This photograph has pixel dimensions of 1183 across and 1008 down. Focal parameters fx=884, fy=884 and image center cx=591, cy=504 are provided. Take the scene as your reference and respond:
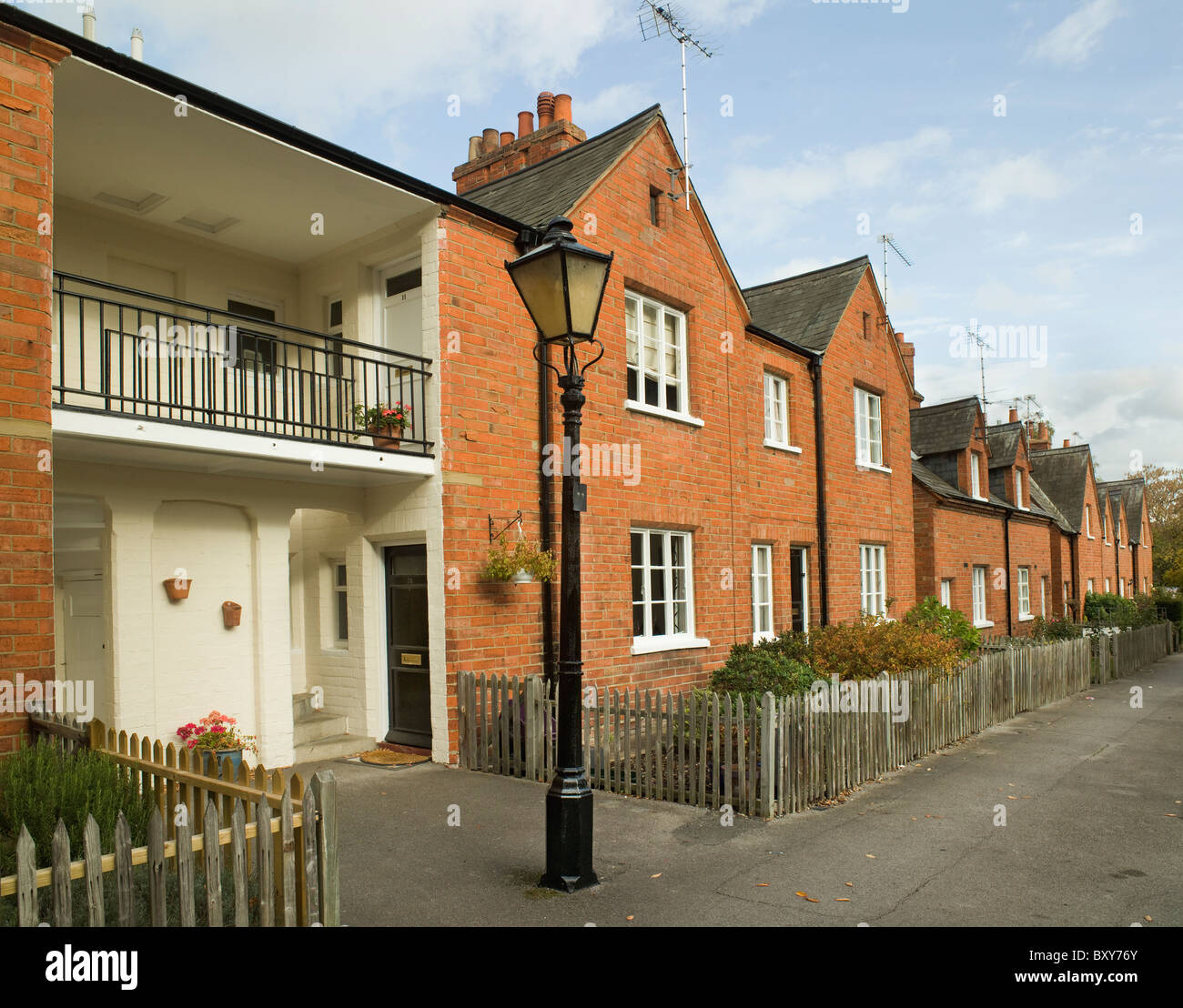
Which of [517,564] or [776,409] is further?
[776,409]

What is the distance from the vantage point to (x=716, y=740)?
835 cm

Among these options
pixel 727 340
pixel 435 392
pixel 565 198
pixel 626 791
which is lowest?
pixel 626 791

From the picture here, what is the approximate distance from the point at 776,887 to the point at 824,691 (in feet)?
10.8

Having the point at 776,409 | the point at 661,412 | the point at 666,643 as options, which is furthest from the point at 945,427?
the point at 666,643

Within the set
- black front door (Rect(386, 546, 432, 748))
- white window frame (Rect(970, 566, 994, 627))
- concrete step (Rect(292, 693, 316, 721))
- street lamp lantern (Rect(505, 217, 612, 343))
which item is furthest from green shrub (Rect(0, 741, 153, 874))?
white window frame (Rect(970, 566, 994, 627))

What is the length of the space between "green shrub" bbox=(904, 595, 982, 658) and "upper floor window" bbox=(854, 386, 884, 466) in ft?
10.9

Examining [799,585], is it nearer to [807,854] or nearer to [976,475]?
[807,854]

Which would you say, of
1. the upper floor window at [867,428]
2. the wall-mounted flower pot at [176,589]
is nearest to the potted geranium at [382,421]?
the wall-mounted flower pot at [176,589]

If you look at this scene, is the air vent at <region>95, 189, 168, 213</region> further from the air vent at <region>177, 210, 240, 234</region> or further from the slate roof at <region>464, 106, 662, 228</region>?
the slate roof at <region>464, 106, 662, 228</region>

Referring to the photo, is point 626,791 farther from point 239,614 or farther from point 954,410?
point 954,410

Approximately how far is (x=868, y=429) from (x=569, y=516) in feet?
48.8

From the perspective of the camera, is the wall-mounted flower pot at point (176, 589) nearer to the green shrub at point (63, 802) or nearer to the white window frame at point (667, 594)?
the green shrub at point (63, 802)
